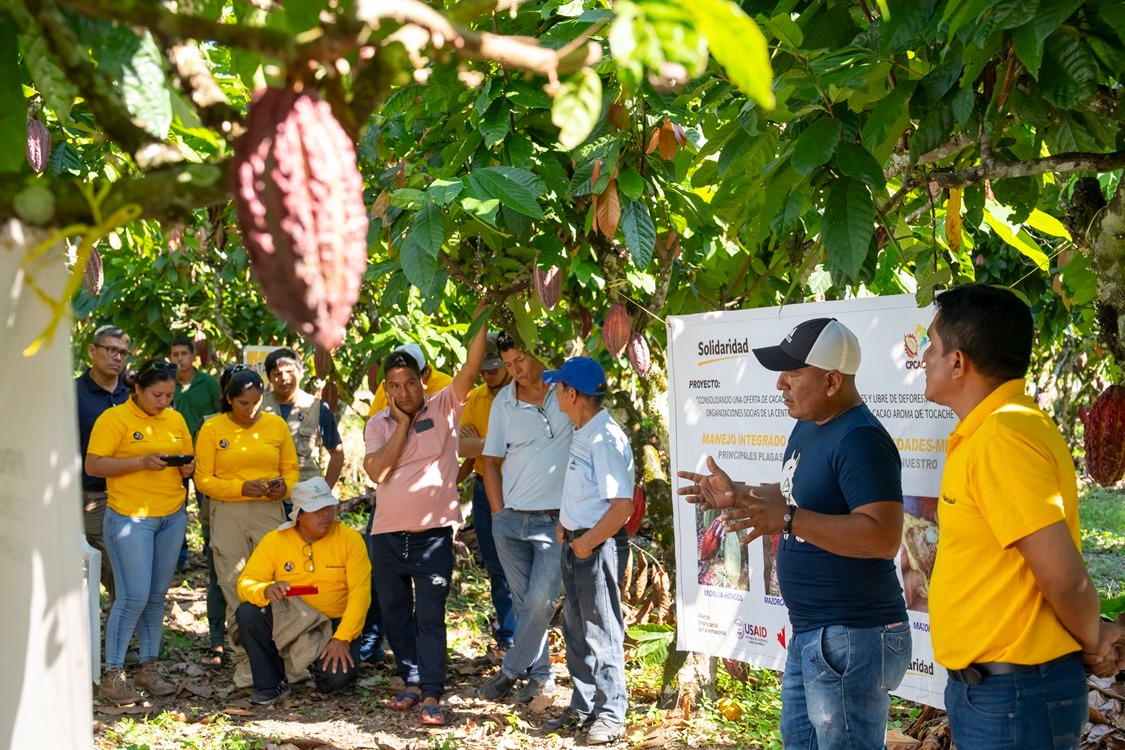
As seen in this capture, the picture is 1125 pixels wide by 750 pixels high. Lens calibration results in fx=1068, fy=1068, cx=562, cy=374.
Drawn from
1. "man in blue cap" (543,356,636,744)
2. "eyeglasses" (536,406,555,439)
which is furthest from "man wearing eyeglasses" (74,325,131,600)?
"man in blue cap" (543,356,636,744)

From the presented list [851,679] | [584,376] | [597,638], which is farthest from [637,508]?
[851,679]

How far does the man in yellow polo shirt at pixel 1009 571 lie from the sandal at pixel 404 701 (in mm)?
3231

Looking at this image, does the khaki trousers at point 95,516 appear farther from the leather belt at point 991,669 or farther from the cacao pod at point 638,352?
the leather belt at point 991,669

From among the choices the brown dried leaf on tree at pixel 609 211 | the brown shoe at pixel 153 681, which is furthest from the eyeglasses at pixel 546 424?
the brown shoe at pixel 153 681

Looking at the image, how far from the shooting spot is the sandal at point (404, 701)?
5059mm

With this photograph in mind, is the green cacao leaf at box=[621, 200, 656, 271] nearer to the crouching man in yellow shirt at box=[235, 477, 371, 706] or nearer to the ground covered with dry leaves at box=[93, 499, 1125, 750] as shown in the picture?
the ground covered with dry leaves at box=[93, 499, 1125, 750]

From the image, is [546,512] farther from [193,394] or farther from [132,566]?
[193,394]

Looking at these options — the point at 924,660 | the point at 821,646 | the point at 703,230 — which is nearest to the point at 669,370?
the point at 703,230

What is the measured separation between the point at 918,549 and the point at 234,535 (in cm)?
364

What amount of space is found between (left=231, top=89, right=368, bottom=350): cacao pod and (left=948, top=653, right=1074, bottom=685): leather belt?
5.88 feet

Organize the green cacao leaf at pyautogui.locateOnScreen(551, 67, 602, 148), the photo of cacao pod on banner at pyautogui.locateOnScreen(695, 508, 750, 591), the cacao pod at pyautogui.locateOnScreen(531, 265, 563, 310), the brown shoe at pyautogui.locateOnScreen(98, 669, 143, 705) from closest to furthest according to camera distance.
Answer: the green cacao leaf at pyautogui.locateOnScreen(551, 67, 602, 148)
the cacao pod at pyautogui.locateOnScreen(531, 265, 563, 310)
the photo of cacao pod on banner at pyautogui.locateOnScreen(695, 508, 750, 591)
the brown shoe at pyautogui.locateOnScreen(98, 669, 143, 705)

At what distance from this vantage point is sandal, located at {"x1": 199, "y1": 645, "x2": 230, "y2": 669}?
5.84 meters

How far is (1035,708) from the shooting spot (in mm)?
2176

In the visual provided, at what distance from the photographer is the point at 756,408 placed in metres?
4.08
